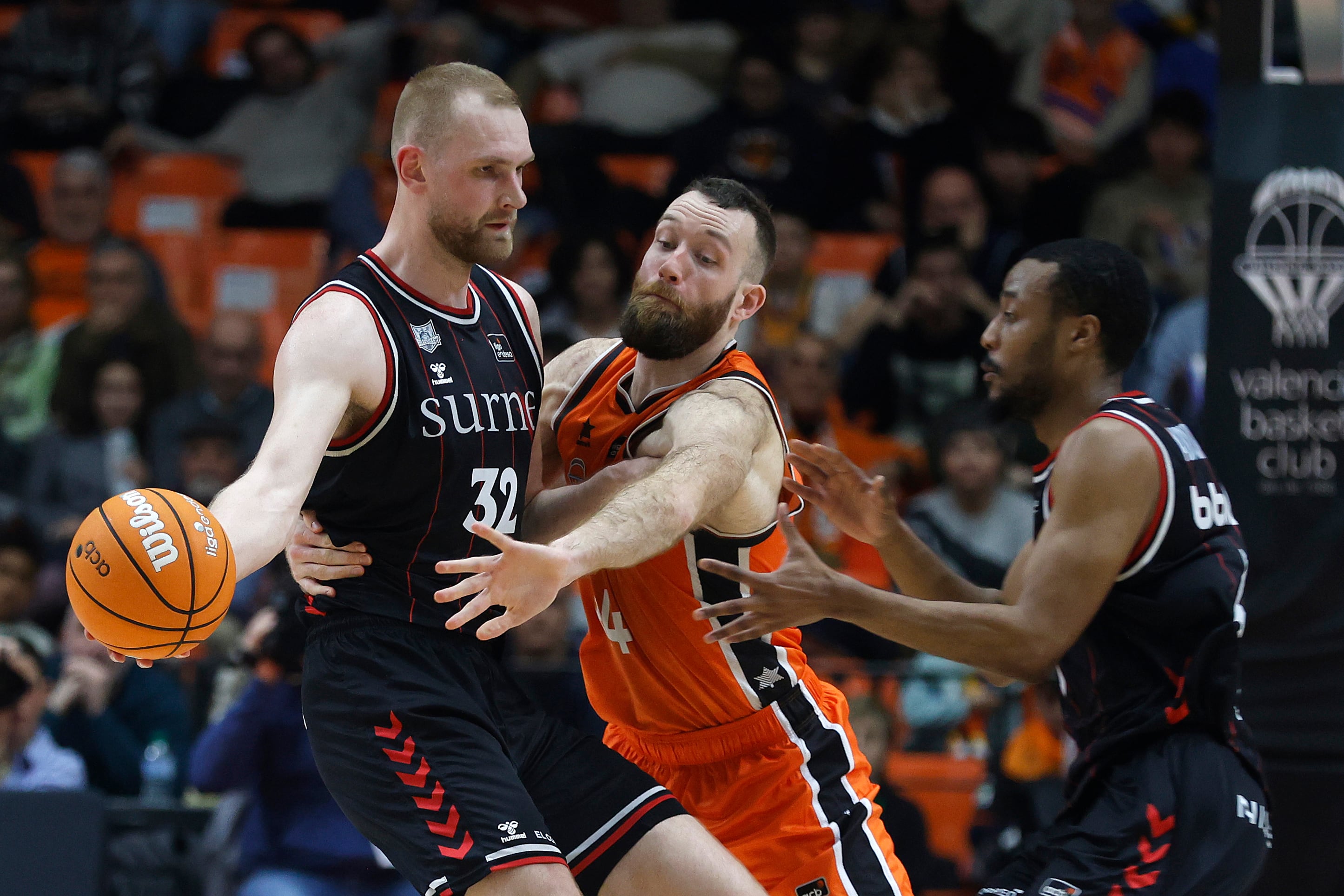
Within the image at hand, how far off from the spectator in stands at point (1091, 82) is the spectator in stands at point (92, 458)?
20.4 ft

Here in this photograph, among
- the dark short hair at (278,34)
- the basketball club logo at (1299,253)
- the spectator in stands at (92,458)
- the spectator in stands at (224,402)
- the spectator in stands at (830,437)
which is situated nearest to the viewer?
the basketball club logo at (1299,253)

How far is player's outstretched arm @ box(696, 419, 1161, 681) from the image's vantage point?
13.3 feet

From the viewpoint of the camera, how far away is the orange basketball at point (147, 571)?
3.38 meters

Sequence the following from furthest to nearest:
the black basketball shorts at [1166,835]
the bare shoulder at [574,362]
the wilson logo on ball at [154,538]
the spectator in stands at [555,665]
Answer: the spectator in stands at [555,665]
the bare shoulder at [574,362]
the black basketball shorts at [1166,835]
the wilson logo on ball at [154,538]

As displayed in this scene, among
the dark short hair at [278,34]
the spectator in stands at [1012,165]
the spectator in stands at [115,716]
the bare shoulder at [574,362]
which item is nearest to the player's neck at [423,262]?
the bare shoulder at [574,362]

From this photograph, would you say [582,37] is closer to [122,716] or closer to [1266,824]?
[122,716]

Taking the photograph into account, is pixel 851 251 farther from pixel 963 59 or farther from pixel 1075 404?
pixel 1075 404

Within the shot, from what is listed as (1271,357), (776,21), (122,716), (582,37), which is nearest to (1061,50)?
(776,21)

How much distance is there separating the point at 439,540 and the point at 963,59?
7.69 metres

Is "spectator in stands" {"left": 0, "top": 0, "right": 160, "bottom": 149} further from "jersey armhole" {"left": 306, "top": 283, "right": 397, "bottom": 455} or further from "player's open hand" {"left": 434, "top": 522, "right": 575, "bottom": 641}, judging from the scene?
"player's open hand" {"left": 434, "top": 522, "right": 575, "bottom": 641}

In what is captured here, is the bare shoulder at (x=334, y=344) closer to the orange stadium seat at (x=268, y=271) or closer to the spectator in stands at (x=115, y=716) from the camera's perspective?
the spectator in stands at (x=115, y=716)

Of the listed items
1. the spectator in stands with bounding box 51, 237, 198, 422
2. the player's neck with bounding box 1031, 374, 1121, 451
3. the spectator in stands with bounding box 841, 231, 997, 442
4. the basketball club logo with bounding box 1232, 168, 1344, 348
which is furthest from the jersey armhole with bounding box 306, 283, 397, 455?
the spectator in stands with bounding box 51, 237, 198, 422

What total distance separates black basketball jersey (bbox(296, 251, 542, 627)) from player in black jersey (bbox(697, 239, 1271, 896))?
69 cm

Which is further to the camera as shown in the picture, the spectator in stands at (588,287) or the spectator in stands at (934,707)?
the spectator in stands at (588,287)
